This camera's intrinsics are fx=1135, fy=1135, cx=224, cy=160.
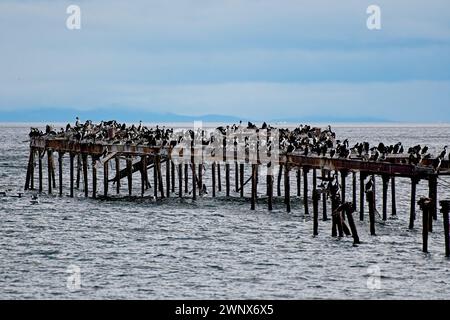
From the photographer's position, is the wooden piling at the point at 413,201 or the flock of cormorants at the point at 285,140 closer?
the wooden piling at the point at 413,201

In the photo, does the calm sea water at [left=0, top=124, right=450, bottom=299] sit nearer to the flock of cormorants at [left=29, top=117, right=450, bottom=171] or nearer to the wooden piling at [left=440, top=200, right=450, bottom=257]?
the wooden piling at [left=440, top=200, right=450, bottom=257]

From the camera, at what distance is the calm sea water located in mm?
46875

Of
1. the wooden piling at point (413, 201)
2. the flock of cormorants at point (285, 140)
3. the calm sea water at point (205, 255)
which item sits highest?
the flock of cormorants at point (285, 140)

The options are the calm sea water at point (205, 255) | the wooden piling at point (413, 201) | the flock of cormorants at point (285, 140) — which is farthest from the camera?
the flock of cormorants at point (285, 140)

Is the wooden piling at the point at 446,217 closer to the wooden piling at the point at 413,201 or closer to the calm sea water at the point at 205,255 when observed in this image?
the calm sea water at the point at 205,255

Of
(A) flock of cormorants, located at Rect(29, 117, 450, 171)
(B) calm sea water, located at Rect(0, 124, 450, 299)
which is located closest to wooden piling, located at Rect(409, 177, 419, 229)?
(B) calm sea water, located at Rect(0, 124, 450, 299)

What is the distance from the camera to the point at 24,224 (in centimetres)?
7488

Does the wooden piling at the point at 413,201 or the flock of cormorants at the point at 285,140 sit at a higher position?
the flock of cormorants at the point at 285,140

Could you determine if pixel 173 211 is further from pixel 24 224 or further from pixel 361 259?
pixel 361 259

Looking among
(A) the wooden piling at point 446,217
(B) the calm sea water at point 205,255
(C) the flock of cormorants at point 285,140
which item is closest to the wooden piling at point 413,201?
(B) the calm sea water at point 205,255

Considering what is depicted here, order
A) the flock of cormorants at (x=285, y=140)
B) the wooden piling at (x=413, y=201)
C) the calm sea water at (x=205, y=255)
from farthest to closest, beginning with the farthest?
the flock of cormorants at (x=285, y=140) < the wooden piling at (x=413, y=201) < the calm sea water at (x=205, y=255)

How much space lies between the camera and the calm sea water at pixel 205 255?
154ft
